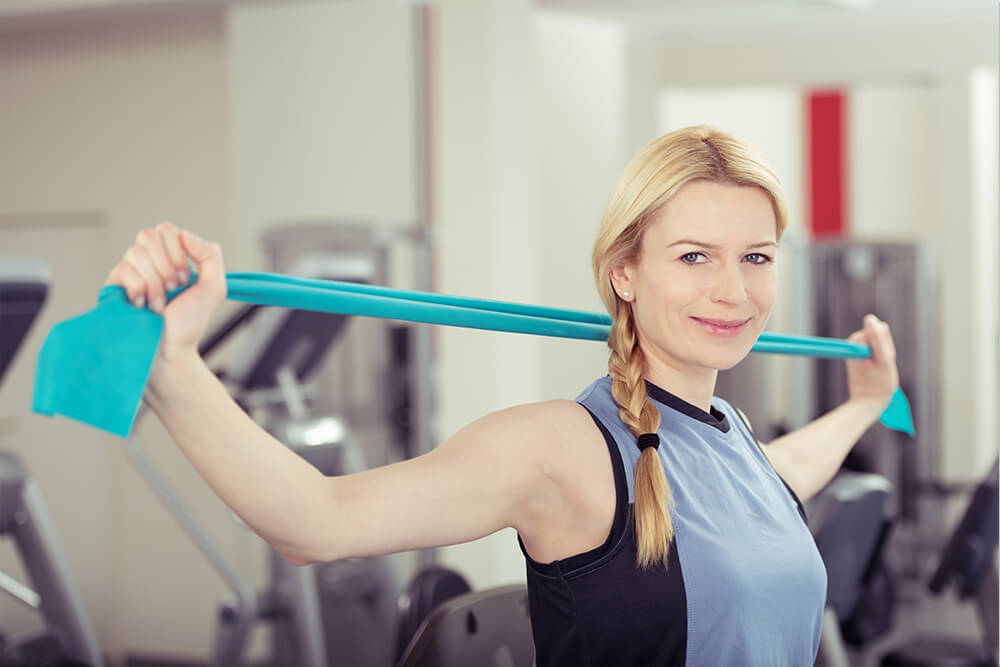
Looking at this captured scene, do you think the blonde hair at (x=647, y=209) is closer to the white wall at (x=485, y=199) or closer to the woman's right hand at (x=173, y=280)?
the woman's right hand at (x=173, y=280)

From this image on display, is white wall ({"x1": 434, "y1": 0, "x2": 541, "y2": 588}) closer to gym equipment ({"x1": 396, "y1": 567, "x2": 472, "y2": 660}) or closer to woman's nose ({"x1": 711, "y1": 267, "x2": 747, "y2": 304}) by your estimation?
gym equipment ({"x1": 396, "y1": 567, "x2": 472, "y2": 660})

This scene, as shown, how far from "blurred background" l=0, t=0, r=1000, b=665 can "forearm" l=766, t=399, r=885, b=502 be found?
4.83 feet

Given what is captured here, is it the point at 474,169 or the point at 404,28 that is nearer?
the point at 474,169

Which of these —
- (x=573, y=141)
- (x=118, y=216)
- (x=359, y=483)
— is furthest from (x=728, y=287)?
(x=573, y=141)

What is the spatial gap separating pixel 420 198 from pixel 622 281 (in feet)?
11.5

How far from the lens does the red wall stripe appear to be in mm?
7652

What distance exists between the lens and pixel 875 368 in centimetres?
176

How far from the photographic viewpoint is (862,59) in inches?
243

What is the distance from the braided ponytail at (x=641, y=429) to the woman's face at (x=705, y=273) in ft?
0.12

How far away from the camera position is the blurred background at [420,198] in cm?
368

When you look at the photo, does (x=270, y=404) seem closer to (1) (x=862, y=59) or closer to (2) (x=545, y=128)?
(2) (x=545, y=128)

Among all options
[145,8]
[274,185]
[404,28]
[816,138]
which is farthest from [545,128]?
[816,138]

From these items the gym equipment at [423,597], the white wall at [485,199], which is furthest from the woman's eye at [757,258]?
the white wall at [485,199]

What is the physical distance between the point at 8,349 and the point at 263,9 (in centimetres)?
265
